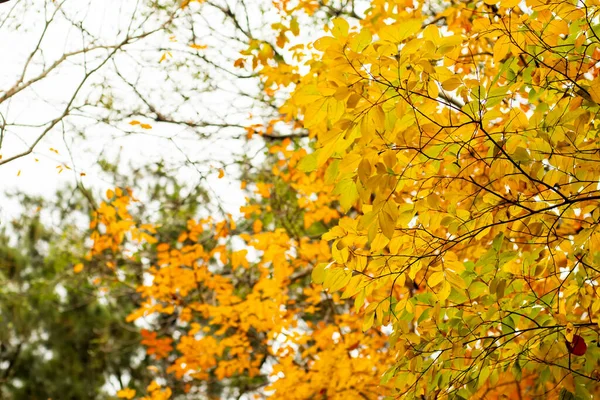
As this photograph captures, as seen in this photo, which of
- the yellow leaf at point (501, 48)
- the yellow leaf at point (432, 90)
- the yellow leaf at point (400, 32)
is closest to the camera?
the yellow leaf at point (400, 32)

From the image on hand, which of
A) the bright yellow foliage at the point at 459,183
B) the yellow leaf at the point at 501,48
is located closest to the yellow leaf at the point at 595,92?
the bright yellow foliage at the point at 459,183

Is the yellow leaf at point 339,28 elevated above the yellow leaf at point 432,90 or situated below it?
above

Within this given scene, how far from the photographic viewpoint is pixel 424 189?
2035 mm

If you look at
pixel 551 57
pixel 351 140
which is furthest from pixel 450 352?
pixel 551 57

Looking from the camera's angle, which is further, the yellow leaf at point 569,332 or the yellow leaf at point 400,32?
the yellow leaf at point 569,332

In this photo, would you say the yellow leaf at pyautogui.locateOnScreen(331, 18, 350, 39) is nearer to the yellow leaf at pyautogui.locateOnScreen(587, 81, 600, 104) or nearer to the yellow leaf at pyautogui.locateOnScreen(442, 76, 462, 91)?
the yellow leaf at pyautogui.locateOnScreen(442, 76, 462, 91)

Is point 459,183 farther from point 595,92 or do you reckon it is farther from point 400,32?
point 400,32

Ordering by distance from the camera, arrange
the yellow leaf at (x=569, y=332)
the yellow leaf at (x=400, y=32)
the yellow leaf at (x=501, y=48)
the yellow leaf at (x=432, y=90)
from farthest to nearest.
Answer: the yellow leaf at (x=501, y=48)
the yellow leaf at (x=569, y=332)
the yellow leaf at (x=432, y=90)
the yellow leaf at (x=400, y=32)

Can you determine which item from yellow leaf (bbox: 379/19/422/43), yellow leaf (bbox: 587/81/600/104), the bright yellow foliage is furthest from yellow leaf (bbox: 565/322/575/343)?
yellow leaf (bbox: 379/19/422/43)

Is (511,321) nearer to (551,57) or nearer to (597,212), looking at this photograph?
(597,212)

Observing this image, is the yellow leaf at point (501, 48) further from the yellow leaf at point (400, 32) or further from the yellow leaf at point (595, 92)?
the yellow leaf at point (400, 32)

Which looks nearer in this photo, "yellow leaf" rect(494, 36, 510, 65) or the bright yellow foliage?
the bright yellow foliage

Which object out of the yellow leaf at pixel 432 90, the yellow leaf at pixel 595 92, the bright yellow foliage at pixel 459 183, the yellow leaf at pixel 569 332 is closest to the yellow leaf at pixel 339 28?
the bright yellow foliage at pixel 459 183

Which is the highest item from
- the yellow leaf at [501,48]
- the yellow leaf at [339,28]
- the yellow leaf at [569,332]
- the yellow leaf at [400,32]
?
the yellow leaf at [501,48]
